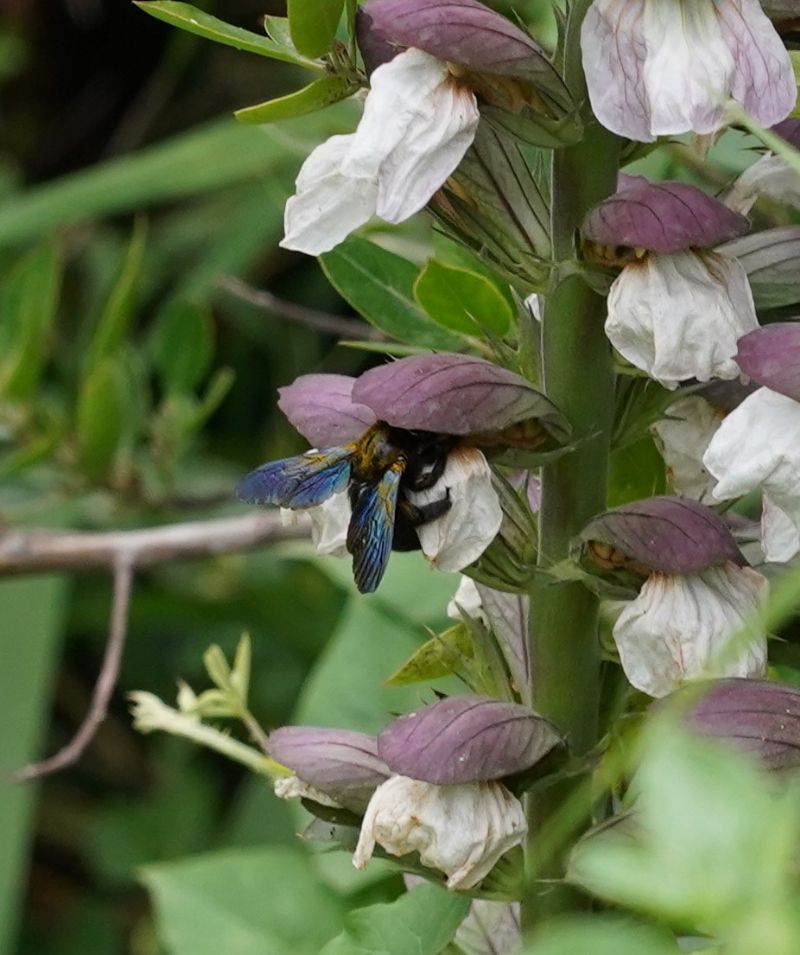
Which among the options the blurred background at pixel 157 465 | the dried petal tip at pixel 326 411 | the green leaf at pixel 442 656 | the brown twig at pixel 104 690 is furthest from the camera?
the blurred background at pixel 157 465

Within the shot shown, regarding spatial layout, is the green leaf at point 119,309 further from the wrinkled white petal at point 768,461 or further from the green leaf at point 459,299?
the wrinkled white petal at point 768,461

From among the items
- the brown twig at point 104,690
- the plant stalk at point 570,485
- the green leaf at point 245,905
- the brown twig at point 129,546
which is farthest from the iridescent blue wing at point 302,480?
the brown twig at point 129,546

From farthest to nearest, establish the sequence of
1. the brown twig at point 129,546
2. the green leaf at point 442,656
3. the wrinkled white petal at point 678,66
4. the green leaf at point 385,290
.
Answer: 1. the brown twig at point 129,546
2. the green leaf at point 385,290
3. the green leaf at point 442,656
4. the wrinkled white petal at point 678,66

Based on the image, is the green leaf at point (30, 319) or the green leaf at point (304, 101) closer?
the green leaf at point (304, 101)

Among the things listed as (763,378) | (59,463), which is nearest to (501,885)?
(763,378)

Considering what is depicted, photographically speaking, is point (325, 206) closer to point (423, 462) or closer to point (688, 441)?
Result: point (423, 462)

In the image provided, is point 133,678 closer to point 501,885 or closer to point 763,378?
point 501,885

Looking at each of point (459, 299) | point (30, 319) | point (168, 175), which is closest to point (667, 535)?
point (459, 299)
